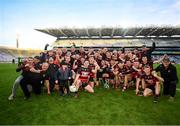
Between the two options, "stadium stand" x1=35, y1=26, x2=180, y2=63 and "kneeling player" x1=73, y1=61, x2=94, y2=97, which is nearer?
"kneeling player" x1=73, y1=61, x2=94, y2=97

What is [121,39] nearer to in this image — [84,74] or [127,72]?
[127,72]

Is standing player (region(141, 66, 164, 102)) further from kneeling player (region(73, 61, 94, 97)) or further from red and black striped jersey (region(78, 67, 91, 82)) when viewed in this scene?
red and black striped jersey (region(78, 67, 91, 82))

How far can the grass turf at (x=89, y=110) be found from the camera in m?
5.19

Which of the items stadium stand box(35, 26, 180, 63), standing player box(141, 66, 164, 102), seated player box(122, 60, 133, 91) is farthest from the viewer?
stadium stand box(35, 26, 180, 63)

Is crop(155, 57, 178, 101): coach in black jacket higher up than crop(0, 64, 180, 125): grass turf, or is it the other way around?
crop(155, 57, 178, 101): coach in black jacket

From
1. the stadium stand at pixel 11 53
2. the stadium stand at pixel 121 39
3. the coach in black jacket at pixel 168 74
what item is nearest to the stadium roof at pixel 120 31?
the stadium stand at pixel 121 39

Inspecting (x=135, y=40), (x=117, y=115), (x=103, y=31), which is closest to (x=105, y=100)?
(x=117, y=115)

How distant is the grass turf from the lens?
519cm

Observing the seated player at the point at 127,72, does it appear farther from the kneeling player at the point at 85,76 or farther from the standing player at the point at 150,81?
the kneeling player at the point at 85,76

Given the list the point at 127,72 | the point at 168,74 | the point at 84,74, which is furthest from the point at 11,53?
the point at 168,74

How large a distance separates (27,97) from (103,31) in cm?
4954

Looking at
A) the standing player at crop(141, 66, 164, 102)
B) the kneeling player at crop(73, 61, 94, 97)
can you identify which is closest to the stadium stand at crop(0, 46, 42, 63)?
the kneeling player at crop(73, 61, 94, 97)

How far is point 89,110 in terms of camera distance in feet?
19.8

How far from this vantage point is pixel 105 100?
7.25 m
